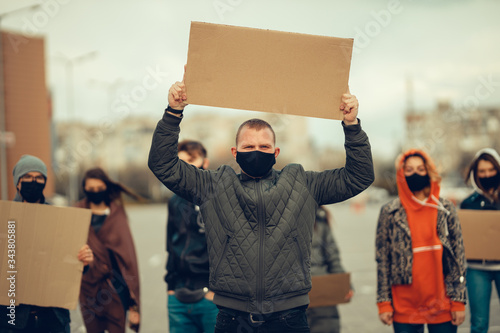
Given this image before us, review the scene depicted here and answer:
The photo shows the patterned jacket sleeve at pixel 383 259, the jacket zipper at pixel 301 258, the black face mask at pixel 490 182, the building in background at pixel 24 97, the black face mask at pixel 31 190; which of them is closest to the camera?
the jacket zipper at pixel 301 258

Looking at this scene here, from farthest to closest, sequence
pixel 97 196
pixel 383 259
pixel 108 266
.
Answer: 1. pixel 97 196
2. pixel 108 266
3. pixel 383 259

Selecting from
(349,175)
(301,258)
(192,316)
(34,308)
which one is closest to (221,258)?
(301,258)

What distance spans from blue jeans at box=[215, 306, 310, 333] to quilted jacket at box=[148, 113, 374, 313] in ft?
0.16

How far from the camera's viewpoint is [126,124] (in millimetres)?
94938

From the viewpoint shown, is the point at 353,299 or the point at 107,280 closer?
the point at 107,280

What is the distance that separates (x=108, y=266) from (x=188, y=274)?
0.82 meters

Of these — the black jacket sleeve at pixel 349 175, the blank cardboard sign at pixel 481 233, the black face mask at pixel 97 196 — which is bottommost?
the blank cardboard sign at pixel 481 233

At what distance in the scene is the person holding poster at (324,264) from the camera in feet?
15.5

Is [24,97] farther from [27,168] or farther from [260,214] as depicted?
[260,214]

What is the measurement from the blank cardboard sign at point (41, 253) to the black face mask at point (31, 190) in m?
0.26

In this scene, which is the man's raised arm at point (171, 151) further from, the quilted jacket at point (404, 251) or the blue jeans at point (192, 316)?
the quilted jacket at point (404, 251)

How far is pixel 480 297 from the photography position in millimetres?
4621

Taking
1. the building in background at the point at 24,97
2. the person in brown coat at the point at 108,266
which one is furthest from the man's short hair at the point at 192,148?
the building in background at the point at 24,97

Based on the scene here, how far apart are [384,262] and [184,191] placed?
1.84 m
